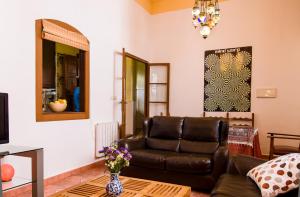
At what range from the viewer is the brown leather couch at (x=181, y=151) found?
9.25 feet

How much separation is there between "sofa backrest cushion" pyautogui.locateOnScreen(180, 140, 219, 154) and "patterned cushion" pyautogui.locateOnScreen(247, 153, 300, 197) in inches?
50.1

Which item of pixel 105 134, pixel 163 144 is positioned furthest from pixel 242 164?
pixel 105 134

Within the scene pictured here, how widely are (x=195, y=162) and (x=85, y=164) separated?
188 cm

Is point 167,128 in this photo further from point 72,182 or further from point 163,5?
point 163,5

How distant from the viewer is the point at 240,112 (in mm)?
4969

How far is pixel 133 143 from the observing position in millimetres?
3389

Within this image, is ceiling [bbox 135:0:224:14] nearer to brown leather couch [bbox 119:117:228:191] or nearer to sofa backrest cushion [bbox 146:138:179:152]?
brown leather couch [bbox 119:117:228:191]

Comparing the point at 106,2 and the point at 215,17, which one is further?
the point at 106,2

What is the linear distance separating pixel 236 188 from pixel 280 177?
1.07ft

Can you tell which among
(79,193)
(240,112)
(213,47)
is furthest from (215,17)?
(79,193)

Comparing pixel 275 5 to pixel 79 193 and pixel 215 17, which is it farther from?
pixel 79 193

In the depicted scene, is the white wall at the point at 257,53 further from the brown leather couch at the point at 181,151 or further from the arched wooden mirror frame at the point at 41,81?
the arched wooden mirror frame at the point at 41,81

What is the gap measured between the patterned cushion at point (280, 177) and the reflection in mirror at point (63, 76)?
285 centimetres

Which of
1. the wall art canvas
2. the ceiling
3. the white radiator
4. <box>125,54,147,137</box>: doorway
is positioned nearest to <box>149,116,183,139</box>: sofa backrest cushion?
the white radiator
